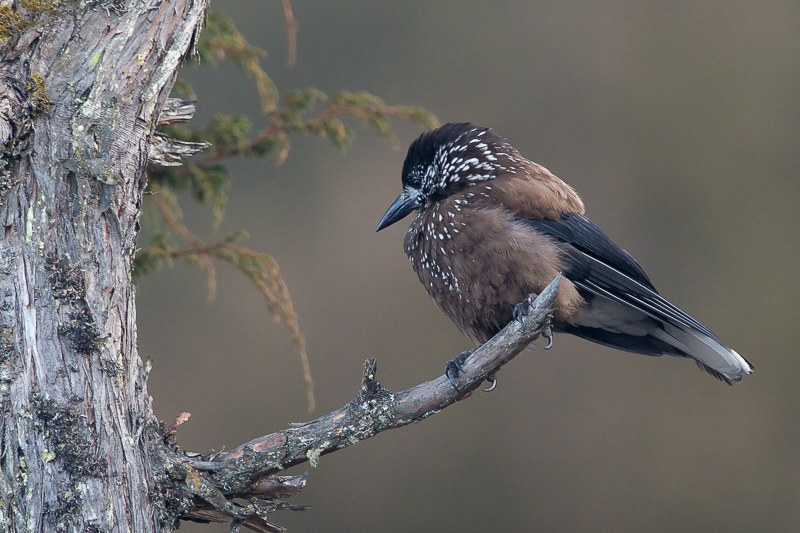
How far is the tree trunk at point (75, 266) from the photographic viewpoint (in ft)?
7.31

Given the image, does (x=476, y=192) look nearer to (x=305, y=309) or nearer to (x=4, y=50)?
(x=4, y=50)

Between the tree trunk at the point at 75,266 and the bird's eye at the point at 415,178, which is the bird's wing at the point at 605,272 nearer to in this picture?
the bird's eye at the point at 415,178

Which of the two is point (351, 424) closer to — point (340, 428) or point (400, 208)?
point (340, 428)

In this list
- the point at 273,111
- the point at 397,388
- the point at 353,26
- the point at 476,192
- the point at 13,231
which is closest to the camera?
the point at 13,231

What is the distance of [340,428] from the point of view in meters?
2.48

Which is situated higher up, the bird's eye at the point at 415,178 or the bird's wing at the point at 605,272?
the bird's eye at the point at 415,178

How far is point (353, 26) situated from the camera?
25.5ft

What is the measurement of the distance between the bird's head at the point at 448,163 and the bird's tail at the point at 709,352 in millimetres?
943

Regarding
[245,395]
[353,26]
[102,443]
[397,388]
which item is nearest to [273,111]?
[102,443]

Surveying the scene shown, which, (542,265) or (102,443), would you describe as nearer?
(102,443)

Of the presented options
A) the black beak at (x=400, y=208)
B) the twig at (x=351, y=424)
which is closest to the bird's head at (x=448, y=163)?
the black beak at (x=400, y=208)

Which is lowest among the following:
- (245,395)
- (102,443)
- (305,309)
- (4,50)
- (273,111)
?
(102,443)

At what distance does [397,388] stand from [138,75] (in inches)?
177

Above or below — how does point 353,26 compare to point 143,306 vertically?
above
